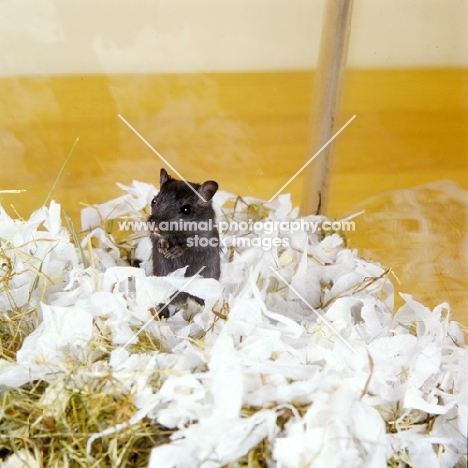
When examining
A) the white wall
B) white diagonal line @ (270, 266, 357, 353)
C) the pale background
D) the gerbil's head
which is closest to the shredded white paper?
white diagonal line @ (270, 266, 357, 353)

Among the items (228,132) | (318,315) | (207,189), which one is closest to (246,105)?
(228,132)

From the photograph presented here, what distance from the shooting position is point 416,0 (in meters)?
1.92

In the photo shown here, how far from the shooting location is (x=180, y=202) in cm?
176

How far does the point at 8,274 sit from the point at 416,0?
1.37 m

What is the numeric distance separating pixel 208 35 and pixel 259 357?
1142 mm

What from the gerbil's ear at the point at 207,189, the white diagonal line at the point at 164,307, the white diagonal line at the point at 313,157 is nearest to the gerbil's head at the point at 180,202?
the gerbil's ear at the point at 207,189

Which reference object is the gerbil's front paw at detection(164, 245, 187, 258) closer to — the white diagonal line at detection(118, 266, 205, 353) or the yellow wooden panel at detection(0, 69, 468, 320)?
the white diagonal line at detection(118, 266, 205, 353)

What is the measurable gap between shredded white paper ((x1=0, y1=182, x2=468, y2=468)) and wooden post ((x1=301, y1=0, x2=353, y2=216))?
0.41m

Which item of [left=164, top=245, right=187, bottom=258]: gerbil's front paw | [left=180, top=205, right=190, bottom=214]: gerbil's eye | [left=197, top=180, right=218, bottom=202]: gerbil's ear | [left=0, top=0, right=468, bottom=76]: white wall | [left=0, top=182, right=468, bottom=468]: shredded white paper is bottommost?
[left=0, top=182, right=468, bottom=468]: shredded white paper

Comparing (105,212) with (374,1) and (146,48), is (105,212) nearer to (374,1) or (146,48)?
(146,48)

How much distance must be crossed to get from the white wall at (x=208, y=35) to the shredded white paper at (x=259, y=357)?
0.55 meters

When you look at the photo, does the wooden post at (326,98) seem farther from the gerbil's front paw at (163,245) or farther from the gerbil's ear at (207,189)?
the gerbil's front paw at (163,245)

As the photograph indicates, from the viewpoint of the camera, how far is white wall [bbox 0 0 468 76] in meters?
1.94

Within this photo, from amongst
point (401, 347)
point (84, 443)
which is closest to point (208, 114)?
point (401, 347)
